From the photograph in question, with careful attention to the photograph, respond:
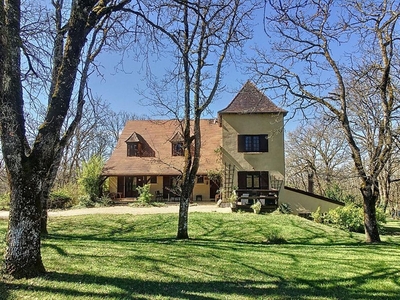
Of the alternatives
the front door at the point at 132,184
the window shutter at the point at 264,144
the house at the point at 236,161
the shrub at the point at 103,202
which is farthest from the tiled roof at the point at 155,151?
the window shutter at the point at 264,144

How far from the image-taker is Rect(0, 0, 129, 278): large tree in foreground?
13.5ft

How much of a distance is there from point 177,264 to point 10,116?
3.74 meters

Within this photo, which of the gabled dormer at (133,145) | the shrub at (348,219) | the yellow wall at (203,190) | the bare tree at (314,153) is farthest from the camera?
the bare tree at (314,153)

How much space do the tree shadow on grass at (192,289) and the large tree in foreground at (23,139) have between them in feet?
1.32

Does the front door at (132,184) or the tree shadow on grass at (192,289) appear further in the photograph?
the front door at (132,184)

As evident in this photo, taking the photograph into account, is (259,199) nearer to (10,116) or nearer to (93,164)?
(93,164)

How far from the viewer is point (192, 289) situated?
14.0ft

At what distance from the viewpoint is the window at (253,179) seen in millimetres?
19234

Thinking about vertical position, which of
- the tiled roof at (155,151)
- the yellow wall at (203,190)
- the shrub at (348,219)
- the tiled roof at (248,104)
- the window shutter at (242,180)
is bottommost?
the shrub at (348,219)

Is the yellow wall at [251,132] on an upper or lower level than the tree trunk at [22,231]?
upper

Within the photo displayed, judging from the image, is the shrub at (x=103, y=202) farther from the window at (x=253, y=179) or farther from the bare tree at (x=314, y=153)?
the bare tree at (x=314, y=153)

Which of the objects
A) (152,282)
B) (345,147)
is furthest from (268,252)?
(345,147)

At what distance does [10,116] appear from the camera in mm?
4266

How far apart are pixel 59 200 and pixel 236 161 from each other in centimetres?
1143
